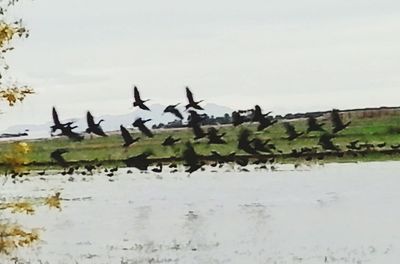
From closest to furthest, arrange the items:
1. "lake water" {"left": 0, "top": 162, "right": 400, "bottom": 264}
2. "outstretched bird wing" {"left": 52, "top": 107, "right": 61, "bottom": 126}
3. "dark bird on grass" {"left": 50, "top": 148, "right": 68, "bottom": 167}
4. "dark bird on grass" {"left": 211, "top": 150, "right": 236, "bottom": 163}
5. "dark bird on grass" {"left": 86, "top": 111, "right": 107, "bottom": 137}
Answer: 1. "outstretched bird wing" {"left": 52, "top": 107, "right": 61, "bottom": 126}
2. "lake water" {"left": 0, "top": 162, "right": 400, "bottom": 264}
3. "dark bird on grass" {"left": 86, "top": 111, "right": 107, "bottom": 137}
4. "dark bird on grass" {"left": 211, "top": 150, "right": 236, "bottom": 163}
5. "dark bird on grass" {"left": 50, "top": 148, "right": 68, "bottom": 167}

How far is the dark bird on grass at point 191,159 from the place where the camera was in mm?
91894

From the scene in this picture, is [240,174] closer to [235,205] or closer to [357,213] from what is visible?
[235,205]

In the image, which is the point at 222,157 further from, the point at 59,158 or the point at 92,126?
the point at 92,126

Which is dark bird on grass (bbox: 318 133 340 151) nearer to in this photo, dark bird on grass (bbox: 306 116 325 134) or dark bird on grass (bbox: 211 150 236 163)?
dark bird on grass (bbox: 211 150 236 163)

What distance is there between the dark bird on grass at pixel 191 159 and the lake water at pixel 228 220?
13845 millimetres

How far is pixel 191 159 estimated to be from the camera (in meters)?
96.6

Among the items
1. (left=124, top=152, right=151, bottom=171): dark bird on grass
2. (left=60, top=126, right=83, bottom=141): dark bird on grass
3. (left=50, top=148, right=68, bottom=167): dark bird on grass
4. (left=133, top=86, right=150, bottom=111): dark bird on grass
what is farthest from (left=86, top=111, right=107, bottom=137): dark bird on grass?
(left=50, top=148, right=68, bottom=167): dark bird on grass

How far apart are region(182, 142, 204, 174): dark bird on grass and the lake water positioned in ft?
45.4

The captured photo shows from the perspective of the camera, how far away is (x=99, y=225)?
4722cm

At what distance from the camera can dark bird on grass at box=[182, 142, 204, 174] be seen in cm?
9189

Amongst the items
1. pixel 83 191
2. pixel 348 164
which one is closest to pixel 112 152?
pixel 348 164

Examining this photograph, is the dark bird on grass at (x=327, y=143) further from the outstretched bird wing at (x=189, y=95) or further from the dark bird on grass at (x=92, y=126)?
A: the outstretched bird wing at (x=189, y=95)

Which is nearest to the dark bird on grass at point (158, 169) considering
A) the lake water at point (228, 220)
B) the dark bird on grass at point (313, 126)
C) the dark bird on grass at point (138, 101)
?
the lake water at point (228, 220)

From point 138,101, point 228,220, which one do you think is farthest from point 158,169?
point 138,101
